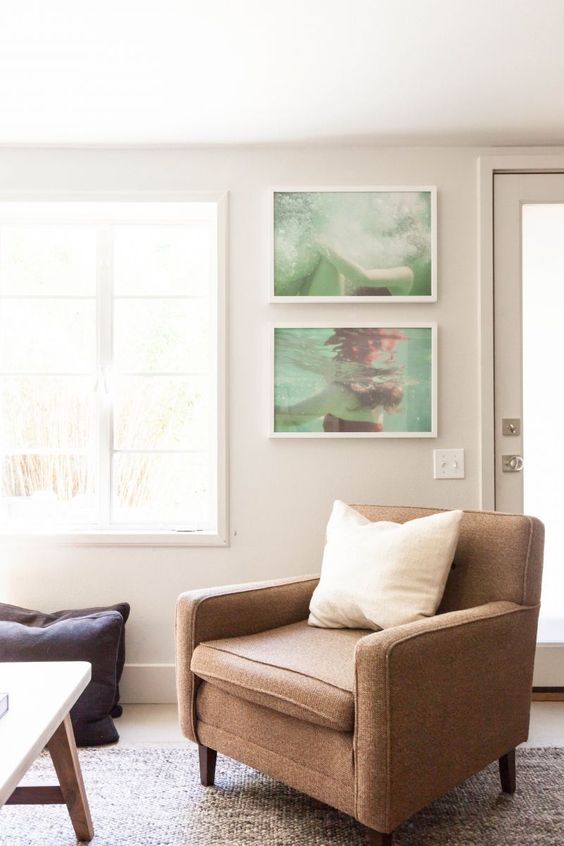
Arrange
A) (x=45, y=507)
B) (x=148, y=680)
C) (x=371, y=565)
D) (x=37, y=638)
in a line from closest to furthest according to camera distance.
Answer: (x=371, y=565), (x=37, y=638), (x=148, y=680), (x=45, y=507)

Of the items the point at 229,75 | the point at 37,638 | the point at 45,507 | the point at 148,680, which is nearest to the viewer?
the point at 229,75

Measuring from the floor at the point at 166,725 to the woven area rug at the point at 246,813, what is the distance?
0.18 metres

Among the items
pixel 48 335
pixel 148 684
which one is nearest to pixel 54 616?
pixel 148 684

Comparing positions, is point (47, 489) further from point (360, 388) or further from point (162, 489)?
point (360, 388)

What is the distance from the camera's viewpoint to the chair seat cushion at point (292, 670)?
1.70 metres

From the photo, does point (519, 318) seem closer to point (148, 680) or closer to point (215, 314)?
point (215, 314)

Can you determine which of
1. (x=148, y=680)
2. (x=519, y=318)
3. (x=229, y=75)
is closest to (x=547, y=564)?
(x=519, y=318)

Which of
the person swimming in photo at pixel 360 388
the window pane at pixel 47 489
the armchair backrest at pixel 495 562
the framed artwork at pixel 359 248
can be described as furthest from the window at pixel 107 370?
the armchair backrest at pixel 495 562

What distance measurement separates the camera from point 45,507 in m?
2.99

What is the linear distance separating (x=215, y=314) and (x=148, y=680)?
1.56 m

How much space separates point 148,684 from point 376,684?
1483 millimetres

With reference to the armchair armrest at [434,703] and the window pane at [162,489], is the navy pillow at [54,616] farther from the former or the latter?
the armchair armrest at [434,703]

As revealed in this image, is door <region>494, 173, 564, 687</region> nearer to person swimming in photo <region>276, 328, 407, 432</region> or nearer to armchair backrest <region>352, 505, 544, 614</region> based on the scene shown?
person swimming in photo <region>276, 328, 407, 432</region>

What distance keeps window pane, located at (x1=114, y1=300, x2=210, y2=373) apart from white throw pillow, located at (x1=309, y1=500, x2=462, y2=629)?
121cm
